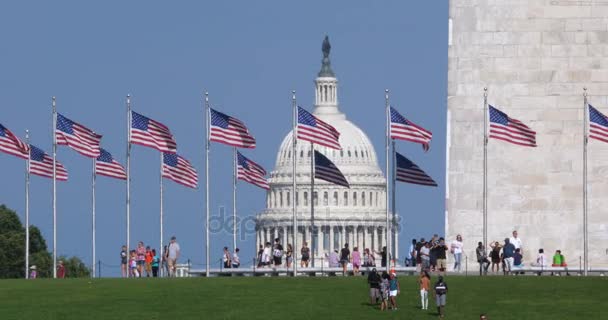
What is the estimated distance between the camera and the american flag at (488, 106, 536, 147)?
8325 cm

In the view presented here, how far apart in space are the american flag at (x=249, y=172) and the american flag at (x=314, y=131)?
12115 millimetres

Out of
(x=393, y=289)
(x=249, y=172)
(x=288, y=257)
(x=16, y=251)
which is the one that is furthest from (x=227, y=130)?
(x=16, y=251)

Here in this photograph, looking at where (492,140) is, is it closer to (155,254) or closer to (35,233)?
(155,254)

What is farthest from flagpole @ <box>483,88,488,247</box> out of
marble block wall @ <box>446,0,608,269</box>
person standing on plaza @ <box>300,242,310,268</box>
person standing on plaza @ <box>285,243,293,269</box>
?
person standing on plaza @ <box>300,242,310,268</box>

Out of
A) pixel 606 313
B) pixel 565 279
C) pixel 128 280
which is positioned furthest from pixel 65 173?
pixel 606 313

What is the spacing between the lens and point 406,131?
274 ft

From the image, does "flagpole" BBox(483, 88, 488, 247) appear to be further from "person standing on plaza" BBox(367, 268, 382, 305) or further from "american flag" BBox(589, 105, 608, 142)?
"person standing on plaza" BBox(367, 268, 382, 305)

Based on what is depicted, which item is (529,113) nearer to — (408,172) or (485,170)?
(485,170)

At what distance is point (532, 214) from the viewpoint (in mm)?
89875

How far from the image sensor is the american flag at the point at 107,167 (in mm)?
90000

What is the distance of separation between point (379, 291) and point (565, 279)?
10.8 meters

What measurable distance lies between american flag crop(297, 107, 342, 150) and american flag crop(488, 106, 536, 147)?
5.29 metres

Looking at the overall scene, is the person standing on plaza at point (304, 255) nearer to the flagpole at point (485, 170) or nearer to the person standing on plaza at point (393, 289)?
the flagpole at point (485, 170)

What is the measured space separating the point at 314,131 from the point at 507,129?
648 centimetres
